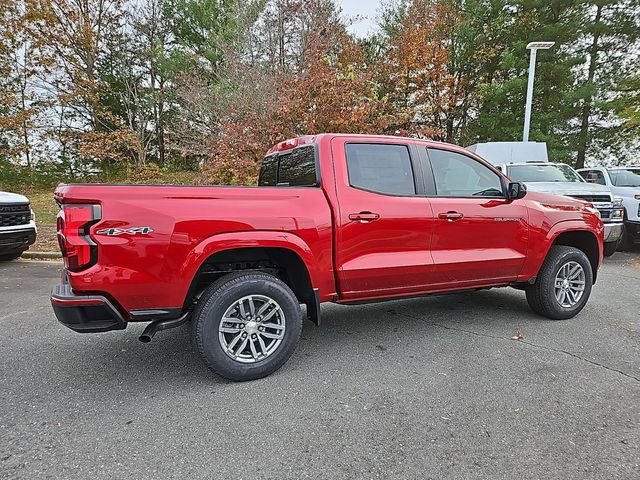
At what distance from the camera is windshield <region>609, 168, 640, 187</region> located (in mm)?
9125

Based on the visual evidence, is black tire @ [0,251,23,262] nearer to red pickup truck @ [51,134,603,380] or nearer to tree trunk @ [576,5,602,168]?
red pickup truck @ [51,134,603,380]

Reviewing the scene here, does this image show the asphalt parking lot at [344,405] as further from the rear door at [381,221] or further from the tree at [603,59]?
the tree at [603,59]

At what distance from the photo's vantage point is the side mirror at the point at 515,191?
383 centimetres

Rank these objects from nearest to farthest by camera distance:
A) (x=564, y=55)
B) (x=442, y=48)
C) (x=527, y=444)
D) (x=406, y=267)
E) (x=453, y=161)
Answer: (x=527, y=444) → (x=406, y=267) → (x=453, y=161) → (x=564, y=55) → (x=442, y=48)

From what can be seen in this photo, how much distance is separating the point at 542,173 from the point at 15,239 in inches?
392

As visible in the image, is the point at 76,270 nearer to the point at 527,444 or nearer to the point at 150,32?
the point at 527,444

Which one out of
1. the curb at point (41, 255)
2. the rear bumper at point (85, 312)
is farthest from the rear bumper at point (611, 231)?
the curb at point (41, 255)

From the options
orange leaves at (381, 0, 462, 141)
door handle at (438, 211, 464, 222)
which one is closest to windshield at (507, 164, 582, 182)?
door handle at (438, 211, 464, 222)

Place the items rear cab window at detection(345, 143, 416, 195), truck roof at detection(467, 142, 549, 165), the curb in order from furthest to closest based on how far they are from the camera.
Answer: truck roof at detection(467, 142, 549, 165)
the curb
rear cab window at detection(345, 143, 416, 195)

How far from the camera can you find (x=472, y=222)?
3.69 metres

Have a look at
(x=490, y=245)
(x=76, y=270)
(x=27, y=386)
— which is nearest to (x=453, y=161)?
(x=490, y=245)

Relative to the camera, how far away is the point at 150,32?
59.0 feet

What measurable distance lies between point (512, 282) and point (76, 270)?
3783mm

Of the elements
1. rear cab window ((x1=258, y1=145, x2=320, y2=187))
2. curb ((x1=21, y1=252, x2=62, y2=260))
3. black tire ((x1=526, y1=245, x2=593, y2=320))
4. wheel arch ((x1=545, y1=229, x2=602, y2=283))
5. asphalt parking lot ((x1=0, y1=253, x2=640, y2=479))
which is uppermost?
rear cab window ((x1=258, y1=145, x2=320, y2=187))
